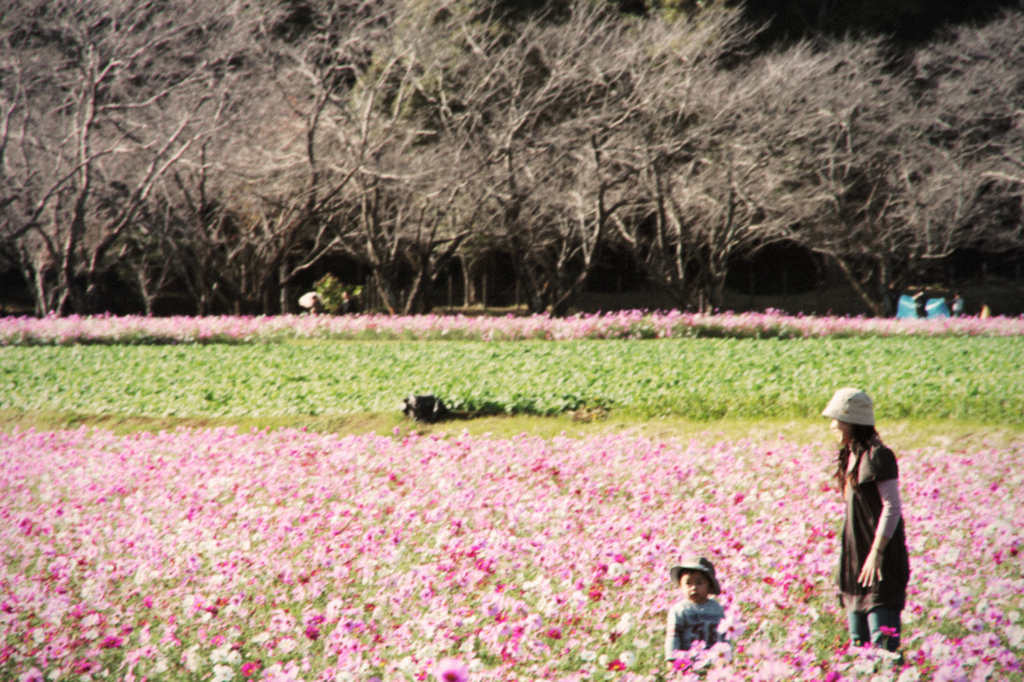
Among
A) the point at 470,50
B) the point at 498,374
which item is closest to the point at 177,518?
the point at 498,374

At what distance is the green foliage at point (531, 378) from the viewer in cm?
1120

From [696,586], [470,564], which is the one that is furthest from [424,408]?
[696,586]

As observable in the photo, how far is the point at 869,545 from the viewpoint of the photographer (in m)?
4.24

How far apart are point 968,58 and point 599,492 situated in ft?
81.7

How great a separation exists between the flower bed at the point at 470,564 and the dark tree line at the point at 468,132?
13.8 meters

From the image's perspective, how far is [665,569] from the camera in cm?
535

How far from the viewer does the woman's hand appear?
407cm

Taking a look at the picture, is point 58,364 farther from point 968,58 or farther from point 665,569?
point 968,58

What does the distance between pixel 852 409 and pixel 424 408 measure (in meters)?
7.16

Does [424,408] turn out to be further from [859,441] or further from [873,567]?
[873,567]

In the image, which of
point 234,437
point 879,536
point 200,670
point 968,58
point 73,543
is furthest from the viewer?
point 968,58

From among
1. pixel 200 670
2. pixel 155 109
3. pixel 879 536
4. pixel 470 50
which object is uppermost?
pixel 470 50

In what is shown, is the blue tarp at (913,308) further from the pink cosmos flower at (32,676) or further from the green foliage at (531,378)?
the pink cosmos flower at (32,676)

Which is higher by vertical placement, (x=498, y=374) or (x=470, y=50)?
(x=470, y=50)
